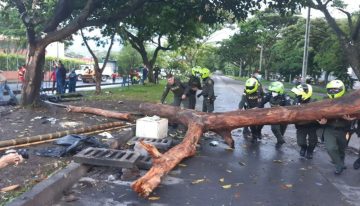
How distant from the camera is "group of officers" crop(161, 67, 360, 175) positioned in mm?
7867

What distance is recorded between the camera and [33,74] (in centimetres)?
1305

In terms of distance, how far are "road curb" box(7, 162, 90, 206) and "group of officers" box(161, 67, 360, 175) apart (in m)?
4.41

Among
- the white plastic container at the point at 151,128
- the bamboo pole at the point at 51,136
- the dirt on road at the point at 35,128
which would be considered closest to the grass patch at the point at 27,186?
the dirt on road at the point at 35,128

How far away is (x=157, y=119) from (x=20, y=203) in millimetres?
5081

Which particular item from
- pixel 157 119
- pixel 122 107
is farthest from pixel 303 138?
pixel 122 107

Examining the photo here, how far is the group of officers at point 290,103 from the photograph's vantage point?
7867mm

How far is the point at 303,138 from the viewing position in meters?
9.02

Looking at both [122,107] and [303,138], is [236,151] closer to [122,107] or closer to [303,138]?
[303,138]

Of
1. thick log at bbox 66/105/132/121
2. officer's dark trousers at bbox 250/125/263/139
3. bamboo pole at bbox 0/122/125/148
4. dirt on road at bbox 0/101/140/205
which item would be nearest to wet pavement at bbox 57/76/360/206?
dirt on road at bbox 0/101/140/205

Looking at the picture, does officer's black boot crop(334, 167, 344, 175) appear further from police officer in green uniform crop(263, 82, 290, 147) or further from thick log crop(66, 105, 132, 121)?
thick log crop(66, 105, 132, 121)

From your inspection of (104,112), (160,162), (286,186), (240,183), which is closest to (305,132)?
(286,186)

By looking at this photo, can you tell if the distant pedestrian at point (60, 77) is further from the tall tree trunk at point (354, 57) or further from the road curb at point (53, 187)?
the road curb at point (53, 187)

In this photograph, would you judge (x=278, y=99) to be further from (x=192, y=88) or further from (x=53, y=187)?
(x=53, y=187)

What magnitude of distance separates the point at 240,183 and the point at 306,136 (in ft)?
10.2
